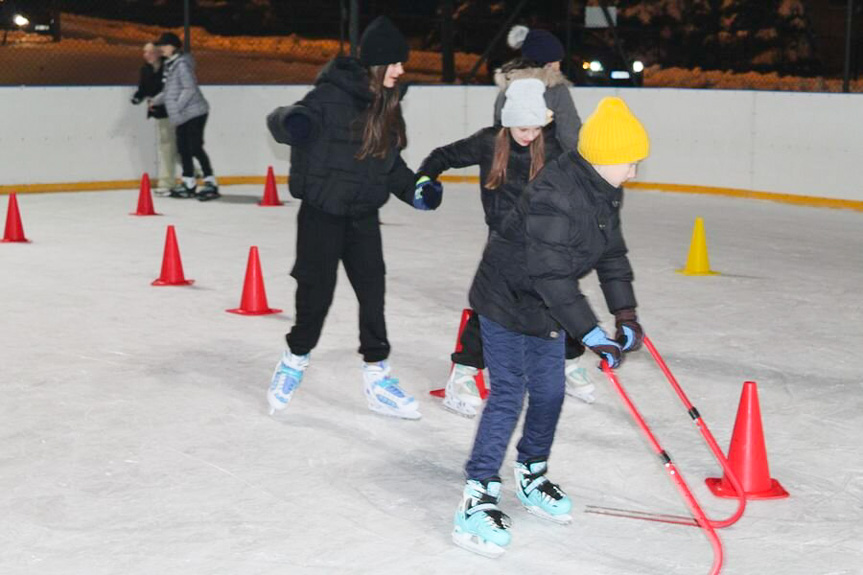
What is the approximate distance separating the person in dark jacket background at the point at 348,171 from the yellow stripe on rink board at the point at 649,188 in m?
8.95

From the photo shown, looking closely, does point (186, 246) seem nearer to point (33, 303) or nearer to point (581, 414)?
point (33, 303)

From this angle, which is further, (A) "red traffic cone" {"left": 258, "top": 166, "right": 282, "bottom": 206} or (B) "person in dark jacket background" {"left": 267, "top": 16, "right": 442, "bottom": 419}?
(A) "red traffic cone" {"left": 258, "top": 166, "right": 282, "bottom": 206}

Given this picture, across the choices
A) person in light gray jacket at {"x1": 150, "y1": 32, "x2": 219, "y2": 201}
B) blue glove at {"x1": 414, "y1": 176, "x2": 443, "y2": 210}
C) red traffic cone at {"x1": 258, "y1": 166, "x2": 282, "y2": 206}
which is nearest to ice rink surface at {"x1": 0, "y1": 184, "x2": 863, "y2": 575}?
blue glove at {"x1": 414, "y1": 176, "x2": 443, "y2": 210}

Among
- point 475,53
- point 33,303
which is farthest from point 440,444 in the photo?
point 475,53

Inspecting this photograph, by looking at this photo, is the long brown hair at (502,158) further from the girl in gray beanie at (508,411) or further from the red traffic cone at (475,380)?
the red traffic cone at (475,380)

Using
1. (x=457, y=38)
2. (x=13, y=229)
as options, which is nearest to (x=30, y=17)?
(x=457, y=38)

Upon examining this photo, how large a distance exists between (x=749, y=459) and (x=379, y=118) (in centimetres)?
195

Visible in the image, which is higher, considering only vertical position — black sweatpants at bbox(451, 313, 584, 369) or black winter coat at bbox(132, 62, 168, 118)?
black winter coat at bbox(132, 62, 168, 118)

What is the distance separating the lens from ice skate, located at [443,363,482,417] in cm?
591

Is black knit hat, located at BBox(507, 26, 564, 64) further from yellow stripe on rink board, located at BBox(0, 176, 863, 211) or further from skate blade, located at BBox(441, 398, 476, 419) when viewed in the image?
yellow stripe on rink board, located at BBox(0, 176, 863, 211)

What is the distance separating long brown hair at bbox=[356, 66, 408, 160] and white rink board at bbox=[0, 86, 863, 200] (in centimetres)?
897

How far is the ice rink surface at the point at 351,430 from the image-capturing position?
4258 mm

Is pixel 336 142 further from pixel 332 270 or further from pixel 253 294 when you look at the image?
pixel 253 294

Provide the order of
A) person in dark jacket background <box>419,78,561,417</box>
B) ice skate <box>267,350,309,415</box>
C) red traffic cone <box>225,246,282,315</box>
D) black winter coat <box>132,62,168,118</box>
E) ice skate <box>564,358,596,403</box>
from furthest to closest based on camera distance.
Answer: black winter coat <box>132,62,168,118</box>, red traffic cone <box>225,246,282,315</box>, ice skate <box>564,358,596,403</box>, ice skate <box>267,350,309,415</box>, person in dark jacket background <box>419,78,561,417</box>
